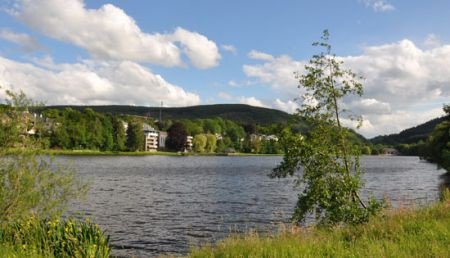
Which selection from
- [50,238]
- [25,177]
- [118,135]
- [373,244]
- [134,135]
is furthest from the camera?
[134,135]

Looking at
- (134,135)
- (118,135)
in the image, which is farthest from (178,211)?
(134,135)

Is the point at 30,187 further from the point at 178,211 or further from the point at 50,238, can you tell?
the point at 178,211

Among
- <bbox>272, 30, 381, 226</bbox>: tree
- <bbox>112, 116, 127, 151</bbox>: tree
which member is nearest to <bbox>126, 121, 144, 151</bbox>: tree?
<bbox>112, 116, 127, 151</bbox>: tree

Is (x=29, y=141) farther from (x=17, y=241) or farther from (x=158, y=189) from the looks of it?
(x=158, y=189)

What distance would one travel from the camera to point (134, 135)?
179875 mm

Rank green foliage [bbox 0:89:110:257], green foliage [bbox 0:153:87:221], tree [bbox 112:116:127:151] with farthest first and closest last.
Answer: tree [bbox 112:116:127:151] → green foliage [bbox 0:153:87:221] → green foliage [bbox 0:89:110:257]

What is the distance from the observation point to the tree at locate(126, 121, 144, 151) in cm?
17812

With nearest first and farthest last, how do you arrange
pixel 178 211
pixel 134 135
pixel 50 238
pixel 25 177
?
pixel 50 238
pixel 25 177
pixel 178 211
pixel 134 135

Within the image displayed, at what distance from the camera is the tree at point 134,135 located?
178 meters

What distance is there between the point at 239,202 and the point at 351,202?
24319mm

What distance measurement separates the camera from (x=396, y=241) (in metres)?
10.8

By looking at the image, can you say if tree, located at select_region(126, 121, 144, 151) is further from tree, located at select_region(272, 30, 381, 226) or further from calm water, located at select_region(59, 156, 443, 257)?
tree, located at select_region(272, 30, 381, 226)

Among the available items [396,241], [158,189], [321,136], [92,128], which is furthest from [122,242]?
[92,128]

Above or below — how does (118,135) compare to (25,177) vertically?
above
